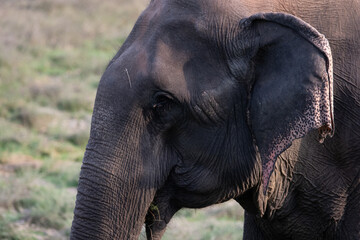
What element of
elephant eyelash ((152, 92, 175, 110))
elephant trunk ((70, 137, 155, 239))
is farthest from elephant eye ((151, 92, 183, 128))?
elephant trunk ((70, 137, 155, 239))

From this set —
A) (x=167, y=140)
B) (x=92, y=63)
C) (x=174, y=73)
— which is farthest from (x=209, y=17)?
(x=92, y=63)

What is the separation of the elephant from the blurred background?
66 cm

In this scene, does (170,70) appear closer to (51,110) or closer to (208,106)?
(208,106)

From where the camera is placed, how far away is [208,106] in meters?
3.41

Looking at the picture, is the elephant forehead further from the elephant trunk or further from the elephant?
the elephant trunk

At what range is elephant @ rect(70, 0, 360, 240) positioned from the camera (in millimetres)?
3273

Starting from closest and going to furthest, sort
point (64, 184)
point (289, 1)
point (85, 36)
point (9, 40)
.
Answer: point (289, 1) → point (64, 184) → point (9, 40) → point (85, 36)

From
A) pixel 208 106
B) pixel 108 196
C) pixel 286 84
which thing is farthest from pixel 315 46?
pixel 108 196

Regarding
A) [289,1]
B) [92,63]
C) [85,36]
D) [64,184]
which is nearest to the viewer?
[289,1]

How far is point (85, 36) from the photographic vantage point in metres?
17.3

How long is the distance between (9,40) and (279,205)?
12655mm

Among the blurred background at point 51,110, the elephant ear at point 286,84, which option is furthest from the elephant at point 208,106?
the blurred background at point 51,110

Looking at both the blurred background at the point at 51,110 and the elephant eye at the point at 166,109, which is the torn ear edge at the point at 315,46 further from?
the blurred background at the point at 51,110

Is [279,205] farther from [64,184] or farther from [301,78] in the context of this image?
[64,184]
